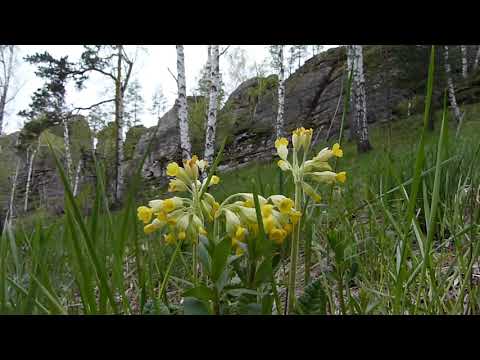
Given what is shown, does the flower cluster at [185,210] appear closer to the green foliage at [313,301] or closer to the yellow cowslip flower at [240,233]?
the yellow cowslip flower at [240,233]

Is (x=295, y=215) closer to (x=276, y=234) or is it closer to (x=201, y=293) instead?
(x=276, y=234)

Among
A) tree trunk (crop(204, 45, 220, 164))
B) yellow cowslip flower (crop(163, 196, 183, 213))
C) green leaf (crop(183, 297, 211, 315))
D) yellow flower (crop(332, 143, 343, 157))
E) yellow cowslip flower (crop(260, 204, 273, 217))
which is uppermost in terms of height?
tree trunk (crop(204, 45, 220, 164))

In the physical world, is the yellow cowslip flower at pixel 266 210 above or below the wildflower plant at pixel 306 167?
below

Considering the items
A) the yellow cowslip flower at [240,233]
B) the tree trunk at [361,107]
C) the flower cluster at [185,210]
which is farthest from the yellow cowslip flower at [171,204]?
the tree trunk at [361,107]

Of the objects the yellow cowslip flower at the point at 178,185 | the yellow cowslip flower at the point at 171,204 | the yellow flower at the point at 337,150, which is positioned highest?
the yellow flower at the point at 337,150

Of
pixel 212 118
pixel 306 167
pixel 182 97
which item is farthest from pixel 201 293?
pixel 182 97

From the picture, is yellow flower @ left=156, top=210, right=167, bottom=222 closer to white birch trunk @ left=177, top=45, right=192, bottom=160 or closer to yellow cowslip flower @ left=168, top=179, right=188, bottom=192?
yellow cowslip flower @ left=168, top=179, right=188, bottom=192

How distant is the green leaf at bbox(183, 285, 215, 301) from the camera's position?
49 centimetres

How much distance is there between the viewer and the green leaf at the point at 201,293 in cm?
49

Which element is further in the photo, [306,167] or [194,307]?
[306,167]

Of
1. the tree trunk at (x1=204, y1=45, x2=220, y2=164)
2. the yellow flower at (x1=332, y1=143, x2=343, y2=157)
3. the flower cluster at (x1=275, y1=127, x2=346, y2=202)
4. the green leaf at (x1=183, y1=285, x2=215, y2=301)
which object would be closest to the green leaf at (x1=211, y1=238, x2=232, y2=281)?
the green leaf at (x1=183, y1=285, x2=215, y2=301)

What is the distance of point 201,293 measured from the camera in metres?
0.51
